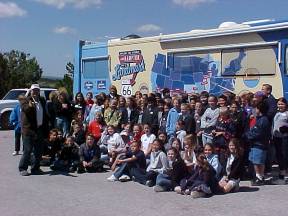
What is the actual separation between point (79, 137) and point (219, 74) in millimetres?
3393

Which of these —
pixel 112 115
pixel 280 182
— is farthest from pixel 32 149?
pixel 280 182

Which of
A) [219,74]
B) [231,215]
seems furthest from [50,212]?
[219,74]

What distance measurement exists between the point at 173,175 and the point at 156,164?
56cm

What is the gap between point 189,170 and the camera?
9.30 meters

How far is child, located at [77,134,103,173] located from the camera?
11.1 meters

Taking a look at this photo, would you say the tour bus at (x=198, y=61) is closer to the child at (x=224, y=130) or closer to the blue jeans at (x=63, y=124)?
the child at (x=224, y=130)

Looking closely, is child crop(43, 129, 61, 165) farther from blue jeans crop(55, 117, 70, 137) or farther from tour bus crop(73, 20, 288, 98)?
tour bus crop(73, 20, 288, 98)

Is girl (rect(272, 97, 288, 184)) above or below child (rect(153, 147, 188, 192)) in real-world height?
above

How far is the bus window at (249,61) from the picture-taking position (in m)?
10.6

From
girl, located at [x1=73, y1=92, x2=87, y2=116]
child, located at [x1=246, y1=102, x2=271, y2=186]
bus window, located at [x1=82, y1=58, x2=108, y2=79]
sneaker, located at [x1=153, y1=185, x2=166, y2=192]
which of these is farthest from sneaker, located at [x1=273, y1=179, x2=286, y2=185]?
bus window, located at [x1=82, y1=58, x2=108, y2=79]

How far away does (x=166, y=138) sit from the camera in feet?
35.0

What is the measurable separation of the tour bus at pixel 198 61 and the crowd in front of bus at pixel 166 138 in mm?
542

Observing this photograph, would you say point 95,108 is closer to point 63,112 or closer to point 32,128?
point 63,112

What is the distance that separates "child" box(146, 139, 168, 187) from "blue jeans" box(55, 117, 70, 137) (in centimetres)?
353
